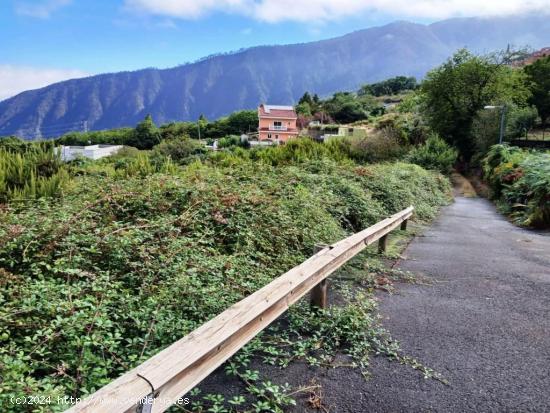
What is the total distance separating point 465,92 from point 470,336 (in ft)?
125

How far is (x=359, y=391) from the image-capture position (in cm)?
288

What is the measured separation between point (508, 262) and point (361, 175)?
5495 millimetres

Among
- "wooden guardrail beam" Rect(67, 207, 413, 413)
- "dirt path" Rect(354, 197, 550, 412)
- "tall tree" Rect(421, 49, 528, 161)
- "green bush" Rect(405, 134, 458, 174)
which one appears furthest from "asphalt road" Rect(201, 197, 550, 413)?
"tall tree" Rect(421, 49, 528, 161)

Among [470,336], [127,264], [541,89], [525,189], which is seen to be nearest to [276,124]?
[541,89]

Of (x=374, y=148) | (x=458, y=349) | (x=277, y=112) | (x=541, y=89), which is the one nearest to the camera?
(x=458, y=349)

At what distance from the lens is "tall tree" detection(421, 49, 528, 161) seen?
3581cm

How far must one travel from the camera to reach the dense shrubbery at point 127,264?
266 cm

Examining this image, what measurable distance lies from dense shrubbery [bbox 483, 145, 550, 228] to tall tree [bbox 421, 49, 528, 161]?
1417cm

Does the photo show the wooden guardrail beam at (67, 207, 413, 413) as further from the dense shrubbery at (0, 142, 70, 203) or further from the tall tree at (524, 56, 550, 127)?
the tall tree at (524, 56, 550, 127)

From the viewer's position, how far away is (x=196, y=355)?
89.6 inches

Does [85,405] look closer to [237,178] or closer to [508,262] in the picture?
[237,178]

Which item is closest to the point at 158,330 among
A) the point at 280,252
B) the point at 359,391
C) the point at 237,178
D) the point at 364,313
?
the point at 359,391

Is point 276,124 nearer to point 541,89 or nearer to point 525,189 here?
point 541,89

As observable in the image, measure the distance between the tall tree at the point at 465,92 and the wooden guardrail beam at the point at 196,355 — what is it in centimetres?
3640
